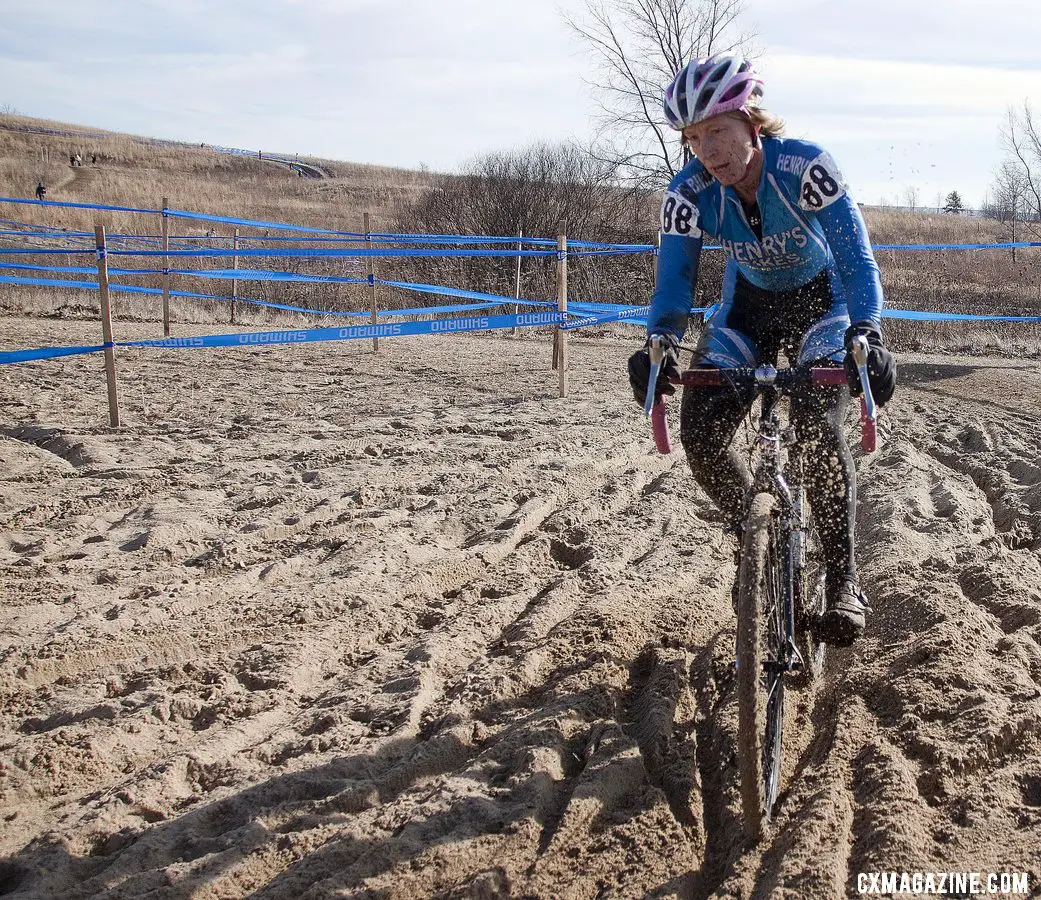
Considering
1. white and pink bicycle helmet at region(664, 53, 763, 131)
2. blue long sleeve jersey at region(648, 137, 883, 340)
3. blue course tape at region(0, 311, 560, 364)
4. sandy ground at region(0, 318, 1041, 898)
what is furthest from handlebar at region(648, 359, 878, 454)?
blue course tape at region(0, 311, 560, 364)

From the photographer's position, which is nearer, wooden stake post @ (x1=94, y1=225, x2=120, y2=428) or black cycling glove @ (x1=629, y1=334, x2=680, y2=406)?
black cycling glove @ (x1=629, y1=334, x2=680, y2=406)

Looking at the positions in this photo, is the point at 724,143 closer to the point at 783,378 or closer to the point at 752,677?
the point at 783,378

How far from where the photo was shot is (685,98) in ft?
9.96

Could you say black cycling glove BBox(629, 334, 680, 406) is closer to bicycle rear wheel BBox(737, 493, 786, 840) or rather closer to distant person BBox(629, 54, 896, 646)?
distant person BBox(629, 54, 896, 646)

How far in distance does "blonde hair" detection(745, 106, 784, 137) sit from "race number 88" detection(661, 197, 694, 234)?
0.35m

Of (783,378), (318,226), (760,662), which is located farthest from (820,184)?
(318,226)

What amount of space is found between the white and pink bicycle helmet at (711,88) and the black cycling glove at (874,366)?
829 mm

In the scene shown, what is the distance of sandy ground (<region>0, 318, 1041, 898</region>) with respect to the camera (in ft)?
8.55

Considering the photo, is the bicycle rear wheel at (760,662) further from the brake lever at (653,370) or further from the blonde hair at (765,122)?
the blonde hair at (765,122)

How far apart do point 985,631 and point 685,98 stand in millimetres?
2534

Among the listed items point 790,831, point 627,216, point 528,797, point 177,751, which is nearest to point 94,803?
point 177,751

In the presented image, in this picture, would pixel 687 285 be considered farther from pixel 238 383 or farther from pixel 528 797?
pixel 238 383

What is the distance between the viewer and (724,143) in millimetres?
3105
